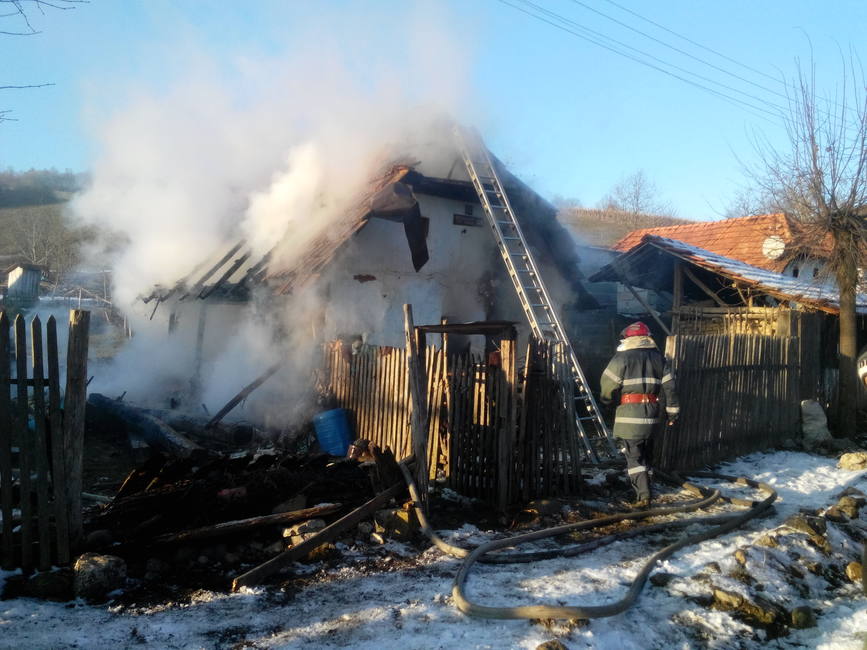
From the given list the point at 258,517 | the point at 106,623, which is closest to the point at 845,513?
the point at 258,517

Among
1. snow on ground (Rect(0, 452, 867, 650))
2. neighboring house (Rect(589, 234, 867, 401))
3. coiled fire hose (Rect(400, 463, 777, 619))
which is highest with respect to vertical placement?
neighboring house (Rect(589, 234, 867, 401))

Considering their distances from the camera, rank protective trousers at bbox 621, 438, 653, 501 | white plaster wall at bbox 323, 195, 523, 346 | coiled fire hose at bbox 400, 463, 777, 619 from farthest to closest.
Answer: white plaster wall at bbox 323, 195, 523, 346, protective trousers at bbox 621, 438, 653, 501, coiled fire hose at bbox 400, 463, 777, 619

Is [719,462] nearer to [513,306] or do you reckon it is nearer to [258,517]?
[513,306]

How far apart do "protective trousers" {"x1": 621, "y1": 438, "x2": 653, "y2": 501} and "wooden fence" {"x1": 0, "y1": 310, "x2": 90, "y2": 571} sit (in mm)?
5249

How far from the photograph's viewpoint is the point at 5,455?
4246 millimetres

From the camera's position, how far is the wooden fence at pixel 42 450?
4.27 metres

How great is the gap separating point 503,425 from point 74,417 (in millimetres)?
3772

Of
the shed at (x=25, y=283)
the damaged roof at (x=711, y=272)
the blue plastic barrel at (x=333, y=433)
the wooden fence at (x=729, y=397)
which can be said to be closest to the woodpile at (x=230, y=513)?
the blue plastic barrel at (x=333, y=433)

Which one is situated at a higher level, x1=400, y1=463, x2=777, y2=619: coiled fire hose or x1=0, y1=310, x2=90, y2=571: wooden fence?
x1=0, y1=310, x2=90, y2=571: wooden fence

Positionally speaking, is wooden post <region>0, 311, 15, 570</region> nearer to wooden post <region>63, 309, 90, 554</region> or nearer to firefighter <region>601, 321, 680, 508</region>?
wooden post <region>63, 309, 90, 554</region>

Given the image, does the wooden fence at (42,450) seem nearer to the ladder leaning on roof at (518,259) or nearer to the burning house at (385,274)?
the burning house at (385,274)

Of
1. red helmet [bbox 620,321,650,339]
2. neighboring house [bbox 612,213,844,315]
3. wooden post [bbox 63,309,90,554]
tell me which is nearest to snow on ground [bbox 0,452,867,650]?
wooden post [bbox 63,309,90,554]

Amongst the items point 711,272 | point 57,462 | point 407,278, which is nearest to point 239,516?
point 57,462

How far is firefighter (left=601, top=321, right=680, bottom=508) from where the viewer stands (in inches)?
261
